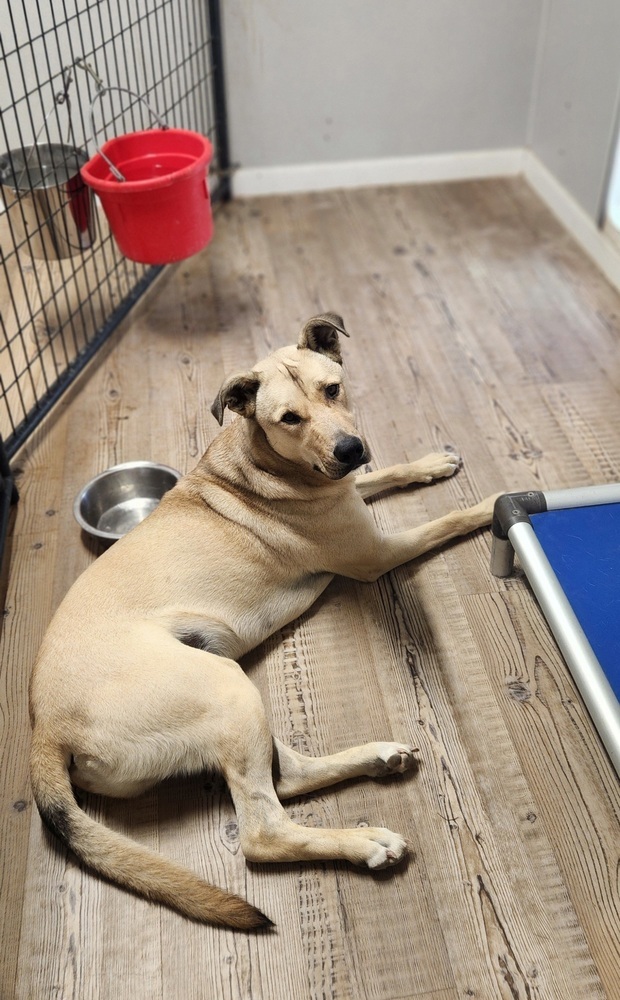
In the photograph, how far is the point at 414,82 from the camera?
15.4ft

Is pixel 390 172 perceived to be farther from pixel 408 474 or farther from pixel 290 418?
pixel 290 418

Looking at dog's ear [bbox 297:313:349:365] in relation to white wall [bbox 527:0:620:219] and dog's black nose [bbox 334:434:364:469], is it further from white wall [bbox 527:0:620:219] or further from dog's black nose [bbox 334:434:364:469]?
white wall [bbox 527:0:620:219]

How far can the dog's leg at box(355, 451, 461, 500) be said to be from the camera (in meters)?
2.94

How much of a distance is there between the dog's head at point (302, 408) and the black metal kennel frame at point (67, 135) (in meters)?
1.13

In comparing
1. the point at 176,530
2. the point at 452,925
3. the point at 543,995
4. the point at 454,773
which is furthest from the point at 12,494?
the point at 543,995

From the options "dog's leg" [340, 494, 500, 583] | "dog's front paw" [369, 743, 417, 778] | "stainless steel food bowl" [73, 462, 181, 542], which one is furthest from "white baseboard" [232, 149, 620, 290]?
"dog's front paw" [369, 743, 417, 778]

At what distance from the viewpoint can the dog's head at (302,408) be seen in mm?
2238

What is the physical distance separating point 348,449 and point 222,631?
604 millimetres

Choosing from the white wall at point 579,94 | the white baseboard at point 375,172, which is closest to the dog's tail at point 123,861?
the white wall at point 579,94

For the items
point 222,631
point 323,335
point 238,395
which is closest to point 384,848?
point 222,631

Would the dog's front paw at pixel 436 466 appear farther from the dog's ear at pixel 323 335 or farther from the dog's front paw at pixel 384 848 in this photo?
the dog's front paw at pixel 384 848

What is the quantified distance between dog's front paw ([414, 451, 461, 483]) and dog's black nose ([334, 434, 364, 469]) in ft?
2.72

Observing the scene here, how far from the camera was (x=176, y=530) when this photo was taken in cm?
230

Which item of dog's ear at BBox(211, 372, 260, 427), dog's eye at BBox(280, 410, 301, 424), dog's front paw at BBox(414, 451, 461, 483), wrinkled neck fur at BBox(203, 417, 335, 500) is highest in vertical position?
dog's ear at BBox(211, 372, 260, 427)
